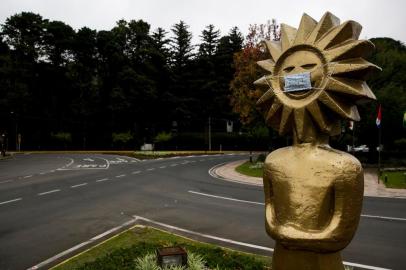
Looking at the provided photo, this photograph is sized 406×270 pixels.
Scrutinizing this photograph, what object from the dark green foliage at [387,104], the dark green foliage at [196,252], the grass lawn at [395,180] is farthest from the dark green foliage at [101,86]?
the dark green foliage at [196,252]

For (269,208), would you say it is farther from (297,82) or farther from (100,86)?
(100,86)

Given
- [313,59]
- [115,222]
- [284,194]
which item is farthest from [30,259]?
[313,59]

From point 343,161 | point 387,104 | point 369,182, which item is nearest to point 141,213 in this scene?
point 343,161

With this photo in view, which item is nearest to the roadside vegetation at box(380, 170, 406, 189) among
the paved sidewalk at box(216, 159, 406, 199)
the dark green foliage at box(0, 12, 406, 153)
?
the paved sidewalk at box(216, 159, 406, 199)

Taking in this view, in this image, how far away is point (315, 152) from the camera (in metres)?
5.07

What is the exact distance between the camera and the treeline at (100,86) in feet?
214

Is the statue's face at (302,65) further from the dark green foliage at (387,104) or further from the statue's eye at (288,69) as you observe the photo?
the dark green foliage at (387,104)

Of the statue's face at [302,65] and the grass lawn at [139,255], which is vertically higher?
the statue's face at [302,65]

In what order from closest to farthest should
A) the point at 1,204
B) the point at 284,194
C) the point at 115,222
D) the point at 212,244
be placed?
the point at 284,194 → the point at 212,244 → the point at 115,222 → the point at 1,204

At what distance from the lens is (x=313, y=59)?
5.12 meters

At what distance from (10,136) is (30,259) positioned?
62521 mm

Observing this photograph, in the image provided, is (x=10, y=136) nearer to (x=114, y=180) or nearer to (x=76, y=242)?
(x=114, y=180)

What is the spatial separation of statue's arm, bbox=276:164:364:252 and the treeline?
5879 cm

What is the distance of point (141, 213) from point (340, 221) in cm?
1266
